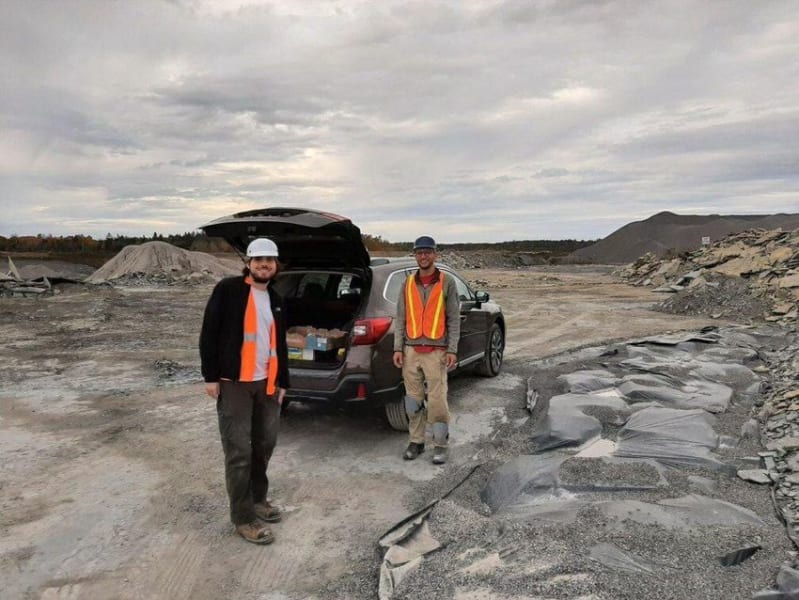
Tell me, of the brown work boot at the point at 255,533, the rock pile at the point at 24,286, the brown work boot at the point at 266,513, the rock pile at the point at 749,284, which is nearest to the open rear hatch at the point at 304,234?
the brown work boot at the point at 266,513

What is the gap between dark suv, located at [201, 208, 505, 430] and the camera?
5.36m

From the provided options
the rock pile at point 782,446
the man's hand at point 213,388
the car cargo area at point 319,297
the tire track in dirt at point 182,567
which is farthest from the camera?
the car cargo area at point 319,297

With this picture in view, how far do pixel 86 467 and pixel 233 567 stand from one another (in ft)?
8.28

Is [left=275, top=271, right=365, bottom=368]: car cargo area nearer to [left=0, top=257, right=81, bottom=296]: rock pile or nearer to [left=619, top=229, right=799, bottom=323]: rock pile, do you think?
[left=619, top=229, right=799, bottom=323]: rock pile

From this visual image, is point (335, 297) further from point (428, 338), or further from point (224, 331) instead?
point (224, 331)

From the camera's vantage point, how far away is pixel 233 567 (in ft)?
12.0

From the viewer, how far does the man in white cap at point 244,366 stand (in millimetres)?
3842

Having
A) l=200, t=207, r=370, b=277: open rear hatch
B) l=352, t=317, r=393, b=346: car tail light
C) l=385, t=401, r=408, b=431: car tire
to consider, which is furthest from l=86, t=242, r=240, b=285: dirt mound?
l=352, t=317, r=393, b=346: car tail light

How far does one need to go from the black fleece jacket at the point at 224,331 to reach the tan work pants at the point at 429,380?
1.90 m

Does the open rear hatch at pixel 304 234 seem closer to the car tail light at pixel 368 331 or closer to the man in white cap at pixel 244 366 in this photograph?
the car tail light at pixel 368 331

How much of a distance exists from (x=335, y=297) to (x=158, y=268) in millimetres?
29679

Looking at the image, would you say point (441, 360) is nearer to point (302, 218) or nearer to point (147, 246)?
point (302, 218)

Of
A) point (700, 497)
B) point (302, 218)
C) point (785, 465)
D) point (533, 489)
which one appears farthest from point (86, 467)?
point (785, 465)

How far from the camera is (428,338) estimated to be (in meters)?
5.25
